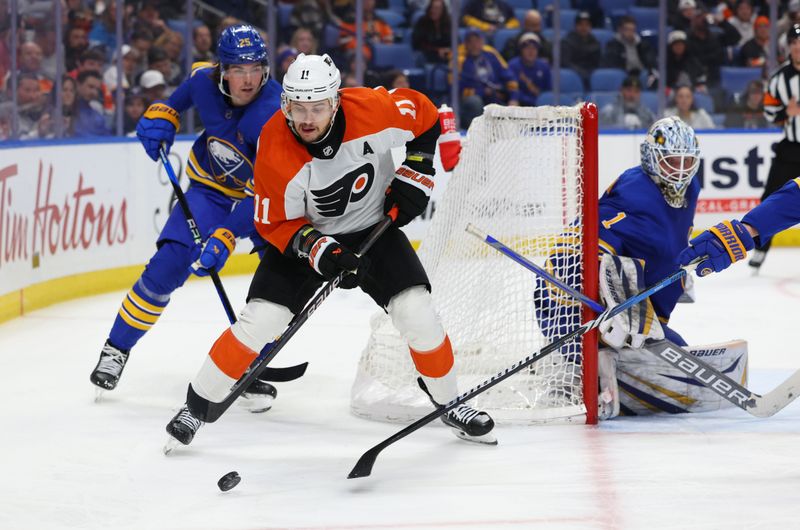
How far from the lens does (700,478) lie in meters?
2.79

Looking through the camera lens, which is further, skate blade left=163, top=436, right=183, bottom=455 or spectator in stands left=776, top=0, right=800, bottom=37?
spectator in stands left=776, top=0, right=800, bottom=37

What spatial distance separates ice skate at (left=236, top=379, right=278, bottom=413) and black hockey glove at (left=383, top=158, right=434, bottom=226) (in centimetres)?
84

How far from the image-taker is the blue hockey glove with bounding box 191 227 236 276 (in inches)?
130

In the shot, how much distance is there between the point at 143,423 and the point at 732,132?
4782 mm

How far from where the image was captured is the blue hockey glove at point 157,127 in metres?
3.67

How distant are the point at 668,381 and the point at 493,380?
0.61 metres

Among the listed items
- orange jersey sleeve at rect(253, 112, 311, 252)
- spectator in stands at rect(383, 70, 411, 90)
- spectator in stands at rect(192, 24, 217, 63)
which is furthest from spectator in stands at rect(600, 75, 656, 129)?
orange jersey sleeve at rect(253, 112, 311, 252)

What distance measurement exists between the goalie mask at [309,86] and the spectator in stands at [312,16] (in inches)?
165

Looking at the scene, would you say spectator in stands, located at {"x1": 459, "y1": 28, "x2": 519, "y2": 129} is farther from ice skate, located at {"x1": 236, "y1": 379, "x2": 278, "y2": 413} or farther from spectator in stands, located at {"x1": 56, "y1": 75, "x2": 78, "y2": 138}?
ice skate, located at {"x1": 236, "y1": 379, "x2": 278, "y2": 413}

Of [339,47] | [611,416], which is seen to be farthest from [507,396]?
[339,47]

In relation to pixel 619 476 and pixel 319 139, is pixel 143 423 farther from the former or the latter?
Answer: pixel 619 476

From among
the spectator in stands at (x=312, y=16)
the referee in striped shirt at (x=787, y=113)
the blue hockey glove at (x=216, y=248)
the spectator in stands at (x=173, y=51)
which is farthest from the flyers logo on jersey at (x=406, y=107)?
the spectator in stands at (x=312, y=16)

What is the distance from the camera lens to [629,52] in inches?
292

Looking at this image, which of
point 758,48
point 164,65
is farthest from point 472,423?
point 758,48
